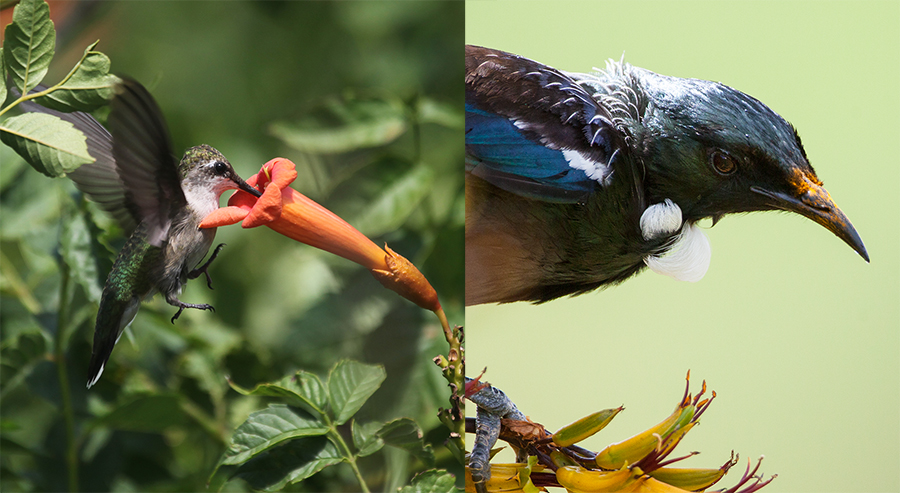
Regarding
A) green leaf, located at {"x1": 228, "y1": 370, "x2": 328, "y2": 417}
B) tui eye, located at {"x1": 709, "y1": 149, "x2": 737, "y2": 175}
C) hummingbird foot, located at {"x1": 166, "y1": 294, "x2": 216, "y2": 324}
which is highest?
tui eye, located at {"x1": 709, "y1": 149, "x2": 737, "y2": 175}

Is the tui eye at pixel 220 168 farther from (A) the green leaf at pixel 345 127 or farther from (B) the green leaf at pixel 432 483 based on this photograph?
(B) the green leaf at pixel 432 483

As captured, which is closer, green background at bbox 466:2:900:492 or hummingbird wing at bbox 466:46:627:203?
hummingbird wing at bbox 466:46:627:203

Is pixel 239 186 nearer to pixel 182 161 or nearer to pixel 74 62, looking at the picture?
pixel 182 161

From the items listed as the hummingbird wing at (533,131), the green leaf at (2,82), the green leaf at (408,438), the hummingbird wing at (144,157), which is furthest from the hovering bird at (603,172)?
the green leaf at (2,82)

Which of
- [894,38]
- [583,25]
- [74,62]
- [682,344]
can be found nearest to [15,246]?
[74,62]

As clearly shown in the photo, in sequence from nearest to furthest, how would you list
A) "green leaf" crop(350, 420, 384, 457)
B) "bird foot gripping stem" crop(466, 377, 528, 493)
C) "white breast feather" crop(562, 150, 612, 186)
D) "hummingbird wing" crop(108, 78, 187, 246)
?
"hummingbird wing" crop(108, 78, 187, 246) → "green leaf" crop(350, 420, 384, 457) → "bird foot gripping stem" crop(466, 377, 528, 493) → "white breast feather" crop(562, 150, 612, 186)

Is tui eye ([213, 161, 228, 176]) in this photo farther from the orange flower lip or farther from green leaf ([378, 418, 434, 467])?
green leaf ([378, 418, 434, 467])

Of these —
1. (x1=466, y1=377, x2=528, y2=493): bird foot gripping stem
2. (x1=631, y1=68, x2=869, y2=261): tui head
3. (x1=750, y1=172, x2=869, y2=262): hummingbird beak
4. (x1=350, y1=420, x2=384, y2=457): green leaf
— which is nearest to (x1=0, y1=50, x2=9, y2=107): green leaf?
(x1=350, y1=420, x2=384, y2=457): green leaf
